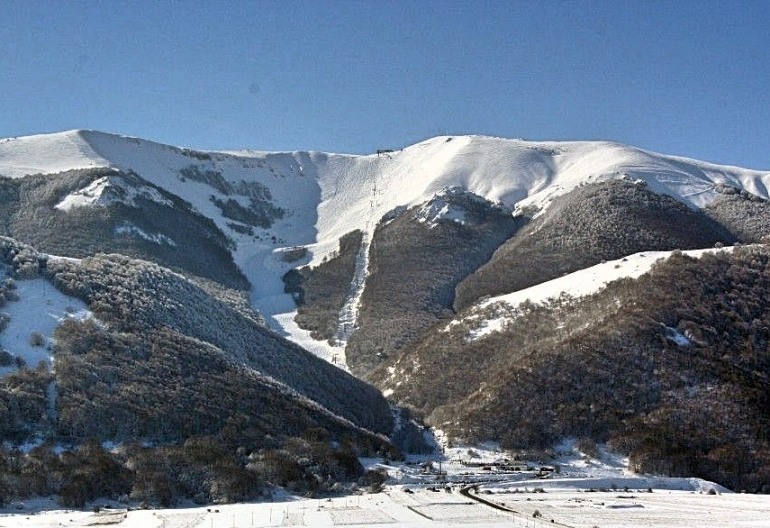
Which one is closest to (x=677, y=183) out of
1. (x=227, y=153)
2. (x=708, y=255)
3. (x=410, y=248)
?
(x=410, y=248)

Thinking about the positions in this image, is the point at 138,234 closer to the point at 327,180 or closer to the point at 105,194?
the point at 105,194

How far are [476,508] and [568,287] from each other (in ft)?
172

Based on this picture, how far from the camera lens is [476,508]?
3772 centimetres

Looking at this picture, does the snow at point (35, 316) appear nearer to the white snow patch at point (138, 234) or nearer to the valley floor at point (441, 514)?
the valley floor at point (441, 514)

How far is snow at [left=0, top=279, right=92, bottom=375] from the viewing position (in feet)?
164

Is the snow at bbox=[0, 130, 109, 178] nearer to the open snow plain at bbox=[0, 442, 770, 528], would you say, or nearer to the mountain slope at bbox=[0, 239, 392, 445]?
the mountain slope at bbox=[0, 239, 392, 445]

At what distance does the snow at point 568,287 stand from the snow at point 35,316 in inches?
1683

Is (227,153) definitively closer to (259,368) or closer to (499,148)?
(499,148)

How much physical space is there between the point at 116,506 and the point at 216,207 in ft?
422

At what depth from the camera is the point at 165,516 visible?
35.5 m

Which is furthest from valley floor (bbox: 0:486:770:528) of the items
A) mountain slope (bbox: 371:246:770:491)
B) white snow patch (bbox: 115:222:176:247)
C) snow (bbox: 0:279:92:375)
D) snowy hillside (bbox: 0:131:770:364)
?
white snow patch (bbox: 115:222:176:247)

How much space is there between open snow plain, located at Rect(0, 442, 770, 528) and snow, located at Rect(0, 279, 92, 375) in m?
14.0

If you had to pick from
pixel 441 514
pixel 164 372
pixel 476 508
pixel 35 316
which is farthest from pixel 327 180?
pixel 441 514

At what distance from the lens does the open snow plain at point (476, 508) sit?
33.8 m
